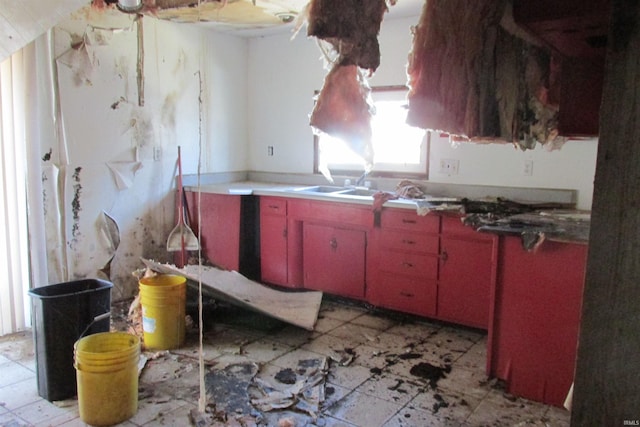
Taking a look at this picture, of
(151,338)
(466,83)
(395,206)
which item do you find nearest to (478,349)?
(395,206)

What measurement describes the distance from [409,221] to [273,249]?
4.36 feet

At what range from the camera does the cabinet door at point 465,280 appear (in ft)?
10.8

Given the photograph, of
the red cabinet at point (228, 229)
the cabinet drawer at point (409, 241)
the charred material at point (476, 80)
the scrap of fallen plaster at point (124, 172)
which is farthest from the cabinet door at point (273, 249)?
the charred material at point (476, 80)

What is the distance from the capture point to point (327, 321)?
12.2 feet

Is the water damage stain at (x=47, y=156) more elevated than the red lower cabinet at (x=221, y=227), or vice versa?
the water damage stain at (x=47, y=156)

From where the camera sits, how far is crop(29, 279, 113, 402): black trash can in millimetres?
2451

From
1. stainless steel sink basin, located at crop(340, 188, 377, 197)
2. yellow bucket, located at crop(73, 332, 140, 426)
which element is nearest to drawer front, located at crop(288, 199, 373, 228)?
stainless steel sink basin, located at crop(340, 188, 377, 197)

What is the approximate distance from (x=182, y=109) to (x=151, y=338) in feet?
7.27

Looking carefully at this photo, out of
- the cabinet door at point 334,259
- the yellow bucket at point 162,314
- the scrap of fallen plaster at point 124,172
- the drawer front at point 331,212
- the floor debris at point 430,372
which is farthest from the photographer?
the scrap of fallen plaster at point 124,172

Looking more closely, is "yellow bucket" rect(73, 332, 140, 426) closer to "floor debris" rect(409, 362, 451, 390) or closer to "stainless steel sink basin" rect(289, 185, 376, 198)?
"floor debris" rect(409, 362, 451, 390)

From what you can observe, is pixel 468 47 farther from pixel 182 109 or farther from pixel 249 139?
pixel 249 139

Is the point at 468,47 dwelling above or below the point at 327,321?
above

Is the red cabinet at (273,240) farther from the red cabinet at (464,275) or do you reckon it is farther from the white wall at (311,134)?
the red cabinet at (464,275)

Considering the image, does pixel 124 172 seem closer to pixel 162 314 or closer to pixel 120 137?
pixel 120 137
